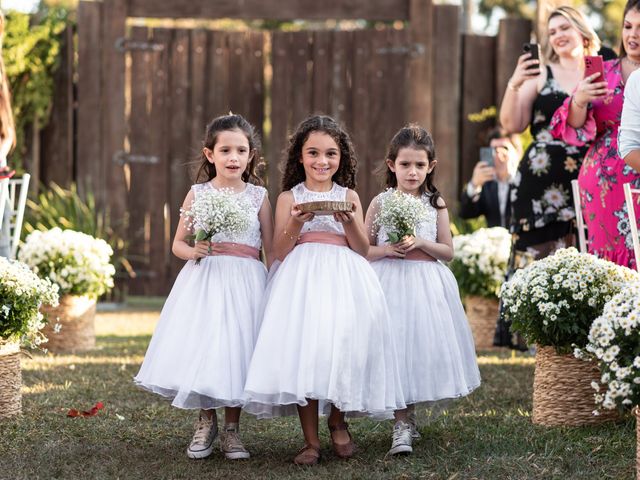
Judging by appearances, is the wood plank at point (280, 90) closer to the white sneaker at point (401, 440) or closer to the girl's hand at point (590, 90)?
the girl's hand at point (590, 90)

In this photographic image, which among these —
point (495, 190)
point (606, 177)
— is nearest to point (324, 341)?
point (606, 177)

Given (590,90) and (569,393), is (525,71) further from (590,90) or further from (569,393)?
(569,393)

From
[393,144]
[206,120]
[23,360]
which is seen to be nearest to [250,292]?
[393,144]

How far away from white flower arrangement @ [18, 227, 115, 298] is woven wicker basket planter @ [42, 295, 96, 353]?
0.07m

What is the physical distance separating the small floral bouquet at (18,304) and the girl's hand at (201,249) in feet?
2.87

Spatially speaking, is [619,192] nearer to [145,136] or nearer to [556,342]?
[556,342]

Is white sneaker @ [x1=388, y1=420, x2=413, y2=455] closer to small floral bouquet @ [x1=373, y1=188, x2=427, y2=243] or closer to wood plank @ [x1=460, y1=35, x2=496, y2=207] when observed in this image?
small floral bouquet @ [x1=373, y1=188, x2=427, y2=243]

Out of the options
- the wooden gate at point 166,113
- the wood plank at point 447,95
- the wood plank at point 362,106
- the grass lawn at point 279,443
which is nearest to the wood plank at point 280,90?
the wooden gate at point 166,113

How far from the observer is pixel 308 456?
11.8 ft

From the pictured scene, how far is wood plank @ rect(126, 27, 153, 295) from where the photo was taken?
8.92 metres

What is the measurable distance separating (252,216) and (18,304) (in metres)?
1.09

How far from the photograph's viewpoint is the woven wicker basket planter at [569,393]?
13.4 ft

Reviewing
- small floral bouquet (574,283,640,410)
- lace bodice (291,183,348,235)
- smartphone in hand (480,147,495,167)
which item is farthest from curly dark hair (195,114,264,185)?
smartphone in hand (480,147,495,167)

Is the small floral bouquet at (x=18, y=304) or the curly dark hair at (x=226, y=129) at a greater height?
the curly dark hair at (x=226, y=129)
